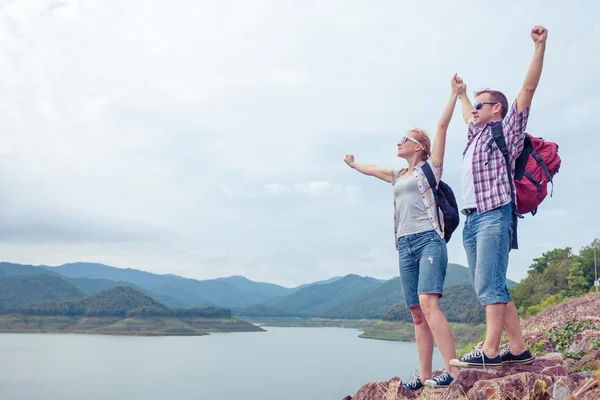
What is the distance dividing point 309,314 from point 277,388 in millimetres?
119630

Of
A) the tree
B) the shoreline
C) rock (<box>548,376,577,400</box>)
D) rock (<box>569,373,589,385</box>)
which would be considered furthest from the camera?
the shoreline

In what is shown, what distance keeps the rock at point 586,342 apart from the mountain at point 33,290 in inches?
6217

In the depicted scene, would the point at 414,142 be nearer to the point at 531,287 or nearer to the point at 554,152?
the point at 554,152

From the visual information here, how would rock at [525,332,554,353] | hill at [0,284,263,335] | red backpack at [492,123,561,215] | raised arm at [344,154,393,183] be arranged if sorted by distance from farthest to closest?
hill at [0,284,263,335], rock at [525,332,554,353], raised arm at [344,154,393,183], red backpack at [492,123,561,215]

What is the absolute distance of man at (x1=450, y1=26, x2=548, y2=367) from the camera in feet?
10.6

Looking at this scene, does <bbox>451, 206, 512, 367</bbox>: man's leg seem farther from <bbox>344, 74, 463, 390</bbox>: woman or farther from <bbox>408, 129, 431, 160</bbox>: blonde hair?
<bbox>408, 129, 431, 160</bbox>: blonde hair

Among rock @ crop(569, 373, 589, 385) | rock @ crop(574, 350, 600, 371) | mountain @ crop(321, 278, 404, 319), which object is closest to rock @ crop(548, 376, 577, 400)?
rock @ crop(569, 373, 589, 385)

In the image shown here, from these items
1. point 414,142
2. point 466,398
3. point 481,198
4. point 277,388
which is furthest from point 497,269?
point 277,388

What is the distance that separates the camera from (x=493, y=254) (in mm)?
3232

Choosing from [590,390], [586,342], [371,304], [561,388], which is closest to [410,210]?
[561,388]

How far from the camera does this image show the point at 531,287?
36.1 meters

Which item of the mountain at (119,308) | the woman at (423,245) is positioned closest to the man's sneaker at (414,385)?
the woman at (423,245)

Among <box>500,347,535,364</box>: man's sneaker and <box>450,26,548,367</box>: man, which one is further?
<box>500,347,535,364</box>: man's sneaker

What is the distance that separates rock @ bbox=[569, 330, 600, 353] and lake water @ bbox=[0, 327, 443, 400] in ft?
111
